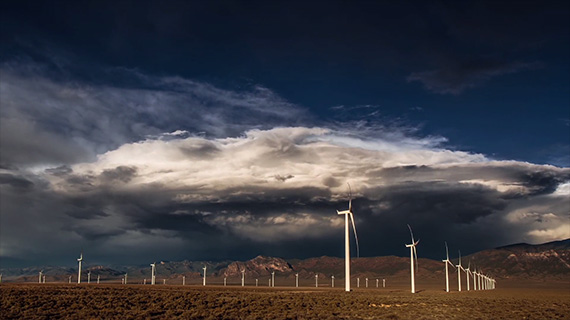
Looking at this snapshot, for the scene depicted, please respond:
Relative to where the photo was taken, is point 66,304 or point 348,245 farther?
point 348,245

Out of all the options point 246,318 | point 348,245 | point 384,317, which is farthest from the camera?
point 348,245

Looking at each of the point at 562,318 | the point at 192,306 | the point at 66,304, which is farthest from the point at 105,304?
the point at 562,318

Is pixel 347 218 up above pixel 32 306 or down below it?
above

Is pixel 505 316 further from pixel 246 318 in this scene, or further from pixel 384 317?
pixel 246 318

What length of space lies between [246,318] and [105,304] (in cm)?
2111

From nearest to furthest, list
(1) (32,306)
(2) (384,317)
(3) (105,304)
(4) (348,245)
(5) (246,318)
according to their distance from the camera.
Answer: (5) (246,318) → (2) (384,317) → (1) (32,306) → (3) (105,304) → (4) (348,245)

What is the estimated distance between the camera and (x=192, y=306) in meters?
65.8

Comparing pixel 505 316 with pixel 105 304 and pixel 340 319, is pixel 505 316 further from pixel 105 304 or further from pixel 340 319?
pixel 105 304

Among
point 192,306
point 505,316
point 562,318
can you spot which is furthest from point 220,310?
point 562,318

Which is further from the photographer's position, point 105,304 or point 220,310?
point 105,304

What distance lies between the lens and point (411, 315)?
192ft

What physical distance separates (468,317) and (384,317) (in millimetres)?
10282

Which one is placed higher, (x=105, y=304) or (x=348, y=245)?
(x=348, y=245)

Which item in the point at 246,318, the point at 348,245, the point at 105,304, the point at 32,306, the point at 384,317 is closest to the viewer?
the point at 246,318
